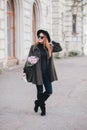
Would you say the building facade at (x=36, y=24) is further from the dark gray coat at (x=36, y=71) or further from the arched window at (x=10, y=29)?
the dark gray coat at (x=36, y=71)

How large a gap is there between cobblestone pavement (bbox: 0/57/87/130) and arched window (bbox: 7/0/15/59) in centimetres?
653

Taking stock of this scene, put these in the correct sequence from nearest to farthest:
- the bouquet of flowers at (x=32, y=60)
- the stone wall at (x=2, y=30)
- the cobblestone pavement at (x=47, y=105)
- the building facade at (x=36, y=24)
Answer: the cobblestone pavement at (x=47, y=105)
the bouquet of flowers at (x=32, y=60)
the stone wall at (x=2, y=30)
the building facade at (x=36, y=24)

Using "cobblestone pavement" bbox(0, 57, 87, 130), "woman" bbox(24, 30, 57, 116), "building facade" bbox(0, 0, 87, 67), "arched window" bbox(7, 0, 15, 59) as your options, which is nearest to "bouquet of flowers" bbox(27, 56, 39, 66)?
"woman" bbox(24, 30, 57, 116)

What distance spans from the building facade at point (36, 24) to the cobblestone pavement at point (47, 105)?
5.45 m

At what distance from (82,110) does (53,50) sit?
4.79ft

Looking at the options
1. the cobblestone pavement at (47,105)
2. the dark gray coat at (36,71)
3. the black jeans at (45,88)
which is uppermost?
the dark gray coat at (36,71)

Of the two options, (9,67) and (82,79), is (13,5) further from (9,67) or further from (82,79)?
(82,79)

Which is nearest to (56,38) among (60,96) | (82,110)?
(60,96)

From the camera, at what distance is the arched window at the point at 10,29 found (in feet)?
74.9

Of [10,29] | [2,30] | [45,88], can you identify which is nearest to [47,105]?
[45,88]

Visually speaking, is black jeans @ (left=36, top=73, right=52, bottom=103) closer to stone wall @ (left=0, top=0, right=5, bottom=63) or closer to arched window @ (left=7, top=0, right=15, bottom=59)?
stone wall @ (left=0, top=0, right=5, bottom=63)

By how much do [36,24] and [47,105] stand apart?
17.4 meters

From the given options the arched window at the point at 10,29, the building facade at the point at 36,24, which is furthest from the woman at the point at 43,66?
the arched window at the point at 10,29

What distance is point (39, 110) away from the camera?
10102 mm
